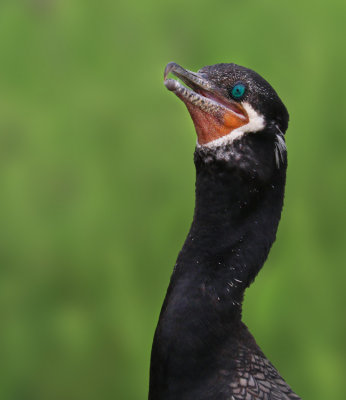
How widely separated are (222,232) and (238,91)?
0.18 m

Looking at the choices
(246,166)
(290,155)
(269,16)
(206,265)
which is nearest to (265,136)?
(246,166)

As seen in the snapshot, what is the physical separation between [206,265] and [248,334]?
0.13 metres

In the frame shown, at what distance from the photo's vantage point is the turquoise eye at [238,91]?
34.4 inches

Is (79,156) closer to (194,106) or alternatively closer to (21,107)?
(21,107)

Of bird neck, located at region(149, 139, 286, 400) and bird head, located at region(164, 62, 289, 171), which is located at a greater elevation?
bird head, located at region(164, 62, 289, 171)

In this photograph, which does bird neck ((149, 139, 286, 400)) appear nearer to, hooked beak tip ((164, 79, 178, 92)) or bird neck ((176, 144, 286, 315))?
bird neck ((176, 144, 286, 315))

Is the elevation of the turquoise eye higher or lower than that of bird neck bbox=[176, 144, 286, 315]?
higher

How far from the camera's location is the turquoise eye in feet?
2.86

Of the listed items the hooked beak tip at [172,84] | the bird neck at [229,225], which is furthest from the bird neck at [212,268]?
the hooked beak tip at [172,84]

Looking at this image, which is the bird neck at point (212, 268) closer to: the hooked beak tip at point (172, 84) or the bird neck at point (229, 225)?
the bird neck at point (229, 225)

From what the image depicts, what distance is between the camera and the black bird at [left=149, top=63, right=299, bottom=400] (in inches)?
34.3

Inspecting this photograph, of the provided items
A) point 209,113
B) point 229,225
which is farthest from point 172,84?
point 229,225

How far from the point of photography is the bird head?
0.87 metres

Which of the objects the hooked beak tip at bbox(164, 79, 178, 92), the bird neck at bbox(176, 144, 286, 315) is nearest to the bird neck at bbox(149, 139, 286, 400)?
the bird neck at bbox(176, 144, 286, 315)
